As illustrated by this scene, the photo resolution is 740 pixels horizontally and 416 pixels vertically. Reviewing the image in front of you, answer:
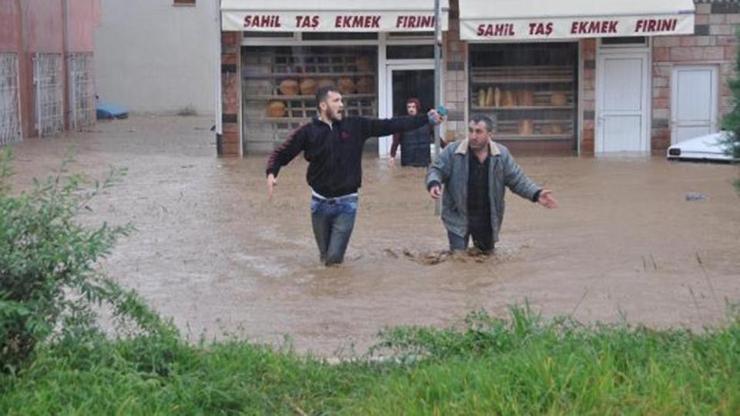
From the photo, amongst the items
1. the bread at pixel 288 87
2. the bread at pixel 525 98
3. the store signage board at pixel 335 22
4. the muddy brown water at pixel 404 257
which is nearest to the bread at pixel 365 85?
the bread at pixel 288 87

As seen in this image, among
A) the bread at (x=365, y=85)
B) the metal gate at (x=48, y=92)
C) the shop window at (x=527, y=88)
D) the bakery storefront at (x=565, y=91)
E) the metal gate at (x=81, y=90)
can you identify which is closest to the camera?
the bakery storefront at (x=565, y=91)

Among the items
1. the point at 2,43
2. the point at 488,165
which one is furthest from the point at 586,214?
the point at 2,43

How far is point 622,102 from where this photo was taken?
86.2ft

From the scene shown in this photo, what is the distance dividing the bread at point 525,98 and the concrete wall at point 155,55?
65.8ft

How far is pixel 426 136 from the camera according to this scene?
2352cm

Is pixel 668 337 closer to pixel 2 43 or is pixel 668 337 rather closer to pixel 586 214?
pixel 586 214

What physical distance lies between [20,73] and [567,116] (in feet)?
45.6

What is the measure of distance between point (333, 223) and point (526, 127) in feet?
49.9

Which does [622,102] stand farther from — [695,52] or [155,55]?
[155,55]

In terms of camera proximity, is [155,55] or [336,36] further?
[155,55]

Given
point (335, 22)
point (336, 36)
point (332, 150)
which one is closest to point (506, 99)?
point (336, 36)

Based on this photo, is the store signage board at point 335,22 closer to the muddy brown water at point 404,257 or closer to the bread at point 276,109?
the bread at point 276,109

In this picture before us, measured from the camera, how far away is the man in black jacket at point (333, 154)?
11.7 metres

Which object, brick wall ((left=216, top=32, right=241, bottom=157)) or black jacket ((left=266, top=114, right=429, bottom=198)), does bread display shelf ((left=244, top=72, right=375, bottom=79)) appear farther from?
black jacket ((left=266, top=114, right=429, bottom=198))
